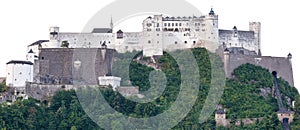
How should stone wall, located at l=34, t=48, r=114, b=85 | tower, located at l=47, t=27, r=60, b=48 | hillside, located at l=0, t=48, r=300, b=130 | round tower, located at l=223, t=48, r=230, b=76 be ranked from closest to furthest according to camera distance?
1. hillside, located at l=0, t=48, r=300, b=130
2. stone wall, located at l=34, t=48, r=114, b=85
3. round tower, located at l=223, t=48, r=230, b=76
4. tower, located at l=47, t=27, r=60, b=48

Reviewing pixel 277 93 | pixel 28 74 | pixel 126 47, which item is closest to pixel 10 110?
pixel 28 74

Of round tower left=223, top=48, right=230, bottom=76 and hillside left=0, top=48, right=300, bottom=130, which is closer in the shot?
hillside left=0, top=48, right=300, bottom=130

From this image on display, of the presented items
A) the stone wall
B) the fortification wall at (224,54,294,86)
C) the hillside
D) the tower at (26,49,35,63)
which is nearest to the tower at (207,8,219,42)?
the hillside

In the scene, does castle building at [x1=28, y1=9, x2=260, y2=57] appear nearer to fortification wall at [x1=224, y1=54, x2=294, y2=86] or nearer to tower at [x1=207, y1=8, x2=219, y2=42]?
tower at [x1=207, y1=8, x2=219, y2=42]

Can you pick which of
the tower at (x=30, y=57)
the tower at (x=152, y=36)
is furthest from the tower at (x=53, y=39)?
the tower at (x=152, y=36)

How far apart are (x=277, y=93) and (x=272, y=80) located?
159 centimetres

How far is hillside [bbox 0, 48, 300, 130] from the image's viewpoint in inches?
4114

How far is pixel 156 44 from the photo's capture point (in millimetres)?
113500

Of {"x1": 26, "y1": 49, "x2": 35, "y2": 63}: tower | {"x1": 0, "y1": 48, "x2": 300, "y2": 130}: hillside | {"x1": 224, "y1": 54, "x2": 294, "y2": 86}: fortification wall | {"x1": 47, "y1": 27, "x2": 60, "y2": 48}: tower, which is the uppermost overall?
{"x1": 47, "y1": 27, "x2": 60, "y2": 48}: tower

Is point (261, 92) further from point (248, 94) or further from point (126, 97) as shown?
point (126, 97)

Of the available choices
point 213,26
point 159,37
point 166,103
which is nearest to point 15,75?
point 166,103

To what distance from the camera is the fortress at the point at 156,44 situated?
11269 centimetres

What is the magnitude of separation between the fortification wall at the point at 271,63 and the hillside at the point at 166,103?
1.65 feet

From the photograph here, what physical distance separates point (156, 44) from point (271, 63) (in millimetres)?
9527
